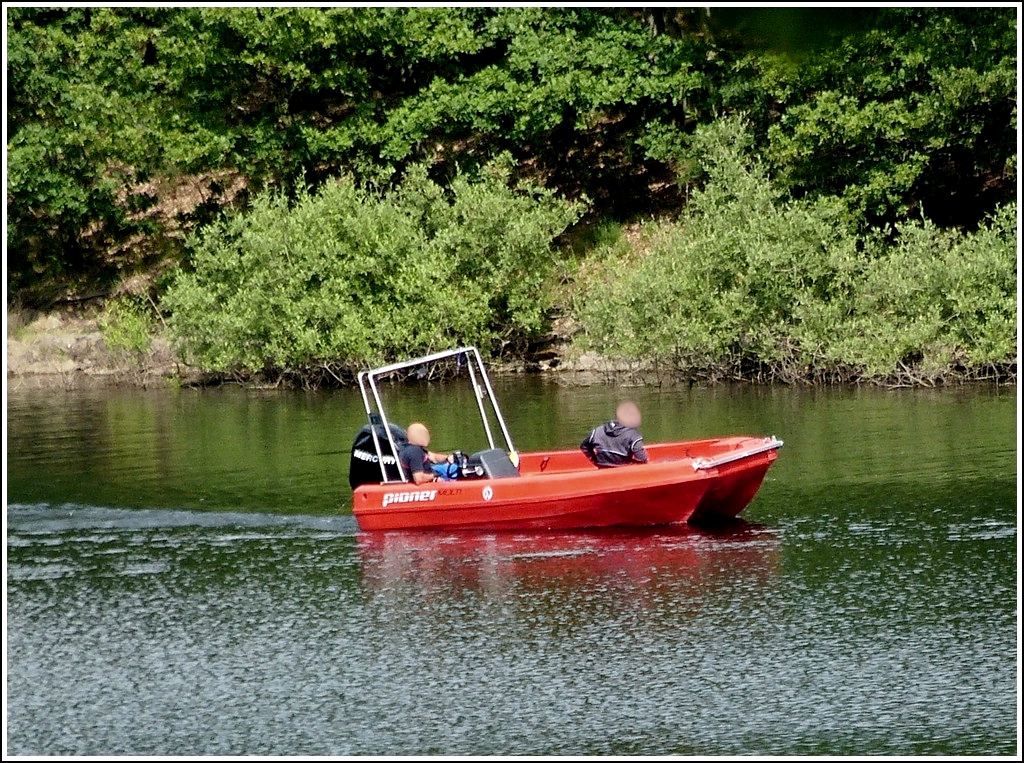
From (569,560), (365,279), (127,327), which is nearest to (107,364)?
(127,327)

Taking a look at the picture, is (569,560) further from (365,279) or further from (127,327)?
(127,327)

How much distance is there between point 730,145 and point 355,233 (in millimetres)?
9014

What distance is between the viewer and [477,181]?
40.6 meters

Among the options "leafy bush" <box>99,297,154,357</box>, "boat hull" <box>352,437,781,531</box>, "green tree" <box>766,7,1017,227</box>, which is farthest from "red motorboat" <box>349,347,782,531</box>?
"leafy bush" <box>99,297,154,357</box>

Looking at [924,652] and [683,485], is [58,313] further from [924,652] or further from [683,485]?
[924,652]

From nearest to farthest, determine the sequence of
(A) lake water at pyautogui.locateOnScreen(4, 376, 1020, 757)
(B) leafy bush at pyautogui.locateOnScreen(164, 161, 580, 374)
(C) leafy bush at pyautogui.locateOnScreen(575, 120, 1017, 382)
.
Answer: (A) lake water at pyautogui.locateOnScreen(4, 376, 1020, 757) < (C) leafy bush at pyautogui.locateOnScreen(575, 120, 1017, 382) < (B) leafy bush at pyautogui.locateOnScreen(164, 161, 580, 374)

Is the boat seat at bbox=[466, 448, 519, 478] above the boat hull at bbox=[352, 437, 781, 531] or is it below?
above

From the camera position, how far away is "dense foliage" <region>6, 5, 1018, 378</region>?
34.5 m

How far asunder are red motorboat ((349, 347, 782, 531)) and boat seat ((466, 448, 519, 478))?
0.5 inches

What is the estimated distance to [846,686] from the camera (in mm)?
12891

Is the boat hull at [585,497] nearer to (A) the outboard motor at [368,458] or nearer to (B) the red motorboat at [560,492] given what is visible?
(B) the red motorboat at [560,492]

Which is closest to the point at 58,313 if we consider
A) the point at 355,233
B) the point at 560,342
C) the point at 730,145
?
the point at 355,233

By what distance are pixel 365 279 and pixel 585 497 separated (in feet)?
64.3

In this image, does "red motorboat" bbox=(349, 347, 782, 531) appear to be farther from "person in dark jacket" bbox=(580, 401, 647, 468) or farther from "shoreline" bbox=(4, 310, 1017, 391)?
"shoreline" bbox=(4, 310, 1017, 391)
